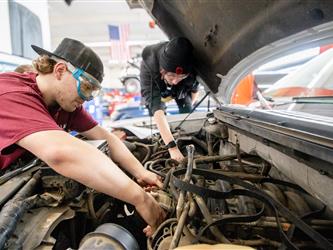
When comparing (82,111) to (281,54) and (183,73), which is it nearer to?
(183,73)

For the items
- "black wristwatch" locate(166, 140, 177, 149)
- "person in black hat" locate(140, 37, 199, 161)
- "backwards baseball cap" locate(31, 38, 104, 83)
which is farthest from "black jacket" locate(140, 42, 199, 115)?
"backwards baseball cap" locate(31, 38, 104, 83)

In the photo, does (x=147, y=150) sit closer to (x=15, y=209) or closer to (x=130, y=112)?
(x=15, y=209)

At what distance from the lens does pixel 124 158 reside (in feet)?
4.61

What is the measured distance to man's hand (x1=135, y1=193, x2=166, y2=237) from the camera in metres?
0.89

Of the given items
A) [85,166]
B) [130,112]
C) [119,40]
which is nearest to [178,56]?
[85,166]

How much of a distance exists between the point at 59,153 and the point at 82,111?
27.4 inches

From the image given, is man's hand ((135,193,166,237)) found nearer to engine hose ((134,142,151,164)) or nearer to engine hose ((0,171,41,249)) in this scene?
engine hose ((0,171,41,249))

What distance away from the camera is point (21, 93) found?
3.39ft

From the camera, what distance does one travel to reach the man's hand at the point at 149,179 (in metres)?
1.25

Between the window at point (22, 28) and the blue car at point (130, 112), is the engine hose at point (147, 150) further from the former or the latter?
the blue car at point (130, 112)

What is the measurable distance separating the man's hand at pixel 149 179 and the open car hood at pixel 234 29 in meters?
0.71

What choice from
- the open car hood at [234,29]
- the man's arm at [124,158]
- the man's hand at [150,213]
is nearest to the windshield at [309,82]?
the open car hood at [234,29]

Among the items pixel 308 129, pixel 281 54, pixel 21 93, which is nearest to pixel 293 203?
pixel 308 129

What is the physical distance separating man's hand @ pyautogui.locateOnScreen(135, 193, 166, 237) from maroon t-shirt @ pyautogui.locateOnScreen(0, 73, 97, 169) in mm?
389
